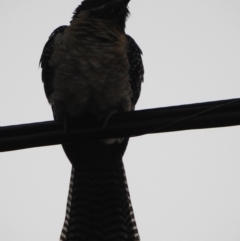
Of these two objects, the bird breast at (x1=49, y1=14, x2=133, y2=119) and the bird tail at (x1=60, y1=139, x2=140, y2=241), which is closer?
the bird tail at (x1=60, y1=139, x2=140, y2=241)

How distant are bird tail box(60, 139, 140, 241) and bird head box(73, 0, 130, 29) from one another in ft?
4.28

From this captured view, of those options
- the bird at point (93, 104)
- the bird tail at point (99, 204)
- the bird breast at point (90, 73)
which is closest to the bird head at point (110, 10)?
the bird at point (93, 104)

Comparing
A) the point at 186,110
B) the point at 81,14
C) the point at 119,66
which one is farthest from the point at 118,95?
the point at 186,110

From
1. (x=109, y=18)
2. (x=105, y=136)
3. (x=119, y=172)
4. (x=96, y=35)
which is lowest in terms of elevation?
(x=105, y=136)

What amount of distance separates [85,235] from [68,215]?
0.27 m

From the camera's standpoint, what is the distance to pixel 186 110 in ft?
9.53

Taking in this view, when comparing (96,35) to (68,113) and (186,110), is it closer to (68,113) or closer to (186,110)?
(68,113)

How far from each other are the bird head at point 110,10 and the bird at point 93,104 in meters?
0.11

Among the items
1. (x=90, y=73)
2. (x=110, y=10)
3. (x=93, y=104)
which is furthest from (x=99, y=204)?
(x=110, y=10)

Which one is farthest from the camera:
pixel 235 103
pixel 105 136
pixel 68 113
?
pixel 68 113

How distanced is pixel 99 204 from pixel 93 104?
2.83 ft

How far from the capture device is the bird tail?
14.2 ft

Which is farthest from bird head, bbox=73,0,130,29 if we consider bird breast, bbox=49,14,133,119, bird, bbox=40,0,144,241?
bird breast, bbox=49,14,133,119

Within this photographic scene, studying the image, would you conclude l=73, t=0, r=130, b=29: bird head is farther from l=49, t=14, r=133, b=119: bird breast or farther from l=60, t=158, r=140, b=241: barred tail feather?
l=60, t=158, r=140, b=241: barred tail feather
